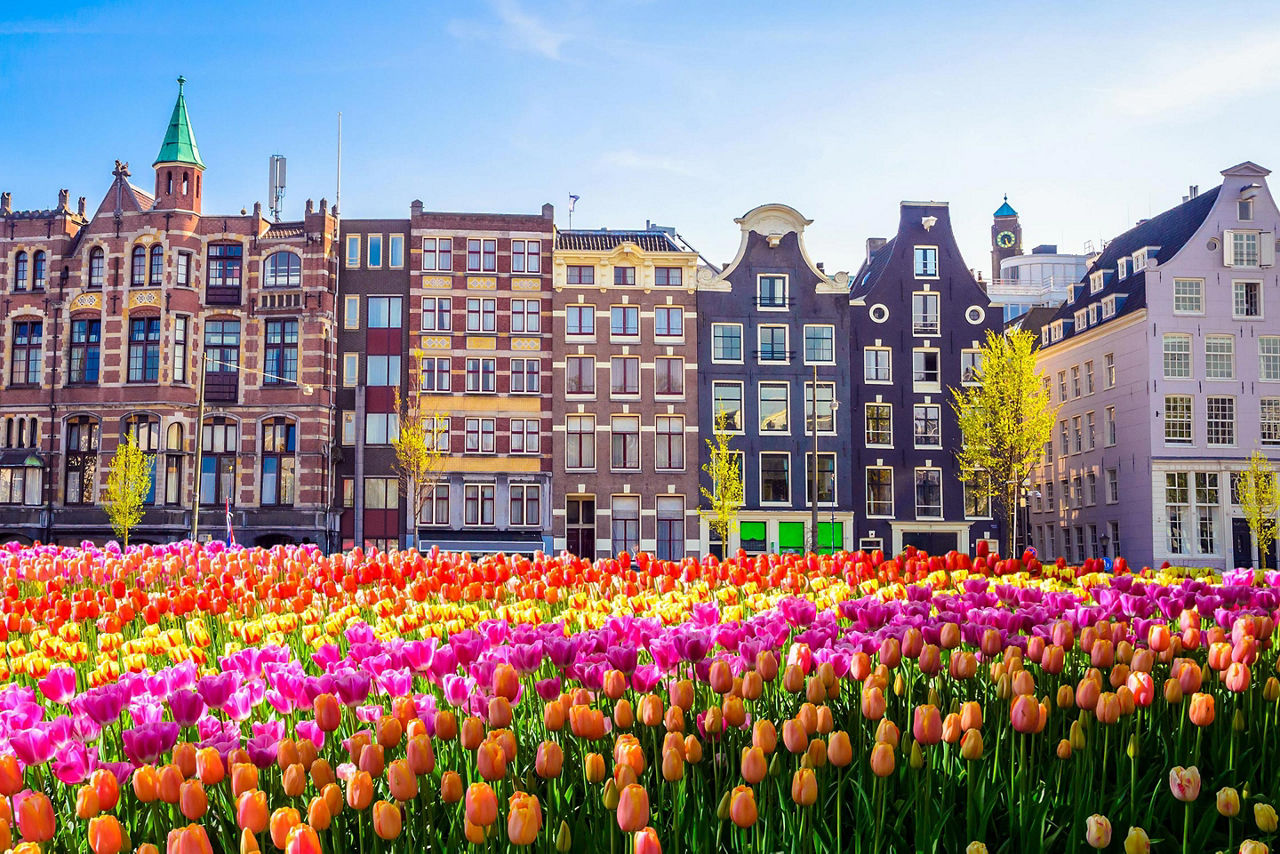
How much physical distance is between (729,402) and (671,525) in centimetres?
526

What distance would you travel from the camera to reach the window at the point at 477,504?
47.1m

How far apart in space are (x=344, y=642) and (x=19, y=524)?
4375 cm

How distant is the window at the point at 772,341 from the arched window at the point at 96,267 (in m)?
25.4

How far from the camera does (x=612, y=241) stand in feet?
161

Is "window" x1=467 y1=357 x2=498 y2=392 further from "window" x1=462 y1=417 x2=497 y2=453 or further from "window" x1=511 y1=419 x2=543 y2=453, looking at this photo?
"window" x1=511 y1=419 x2=543 y2=453

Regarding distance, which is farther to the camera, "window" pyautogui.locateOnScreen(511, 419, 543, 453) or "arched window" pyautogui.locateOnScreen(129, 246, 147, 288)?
"window" pyautogui.locateOnScreen(511, 419, 543, 453)

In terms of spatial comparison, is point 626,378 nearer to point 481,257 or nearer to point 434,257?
point 481,257

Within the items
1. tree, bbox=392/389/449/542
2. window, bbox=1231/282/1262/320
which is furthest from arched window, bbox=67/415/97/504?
window, bbox=1231/282/1262/320

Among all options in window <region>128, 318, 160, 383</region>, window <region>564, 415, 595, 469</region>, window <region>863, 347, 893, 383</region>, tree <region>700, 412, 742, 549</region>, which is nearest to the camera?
tree <region>700, 412, 742, 549</region>

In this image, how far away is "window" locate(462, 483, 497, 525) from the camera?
47062 mm

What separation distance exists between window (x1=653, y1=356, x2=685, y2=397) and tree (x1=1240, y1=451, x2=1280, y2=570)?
2133 centimetres

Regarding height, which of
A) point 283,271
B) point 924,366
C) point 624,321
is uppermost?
point 283,271

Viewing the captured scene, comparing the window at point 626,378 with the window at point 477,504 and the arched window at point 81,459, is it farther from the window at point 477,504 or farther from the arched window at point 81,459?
the arched window at point 81,459

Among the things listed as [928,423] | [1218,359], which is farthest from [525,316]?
[1218,359]
